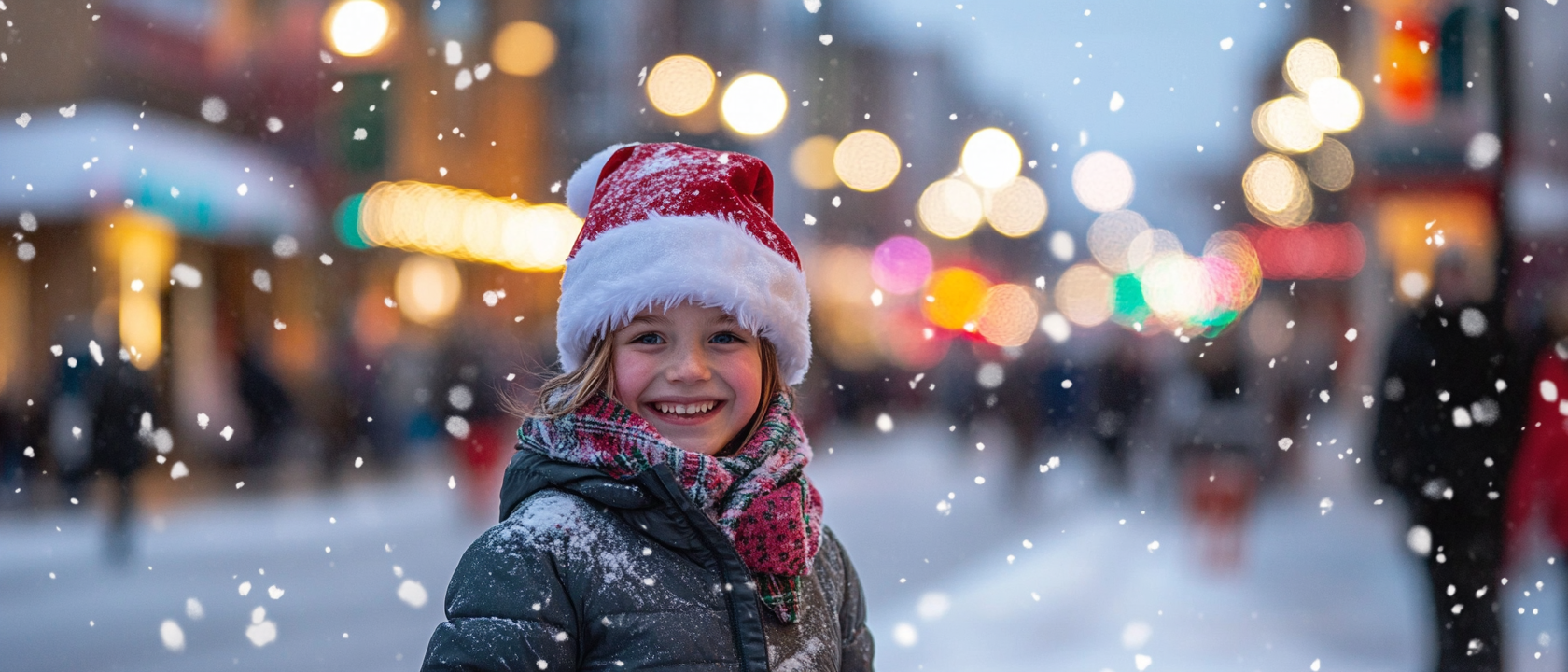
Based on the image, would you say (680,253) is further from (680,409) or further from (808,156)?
(808,156)

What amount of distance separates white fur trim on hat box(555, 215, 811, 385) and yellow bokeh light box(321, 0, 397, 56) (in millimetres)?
5977

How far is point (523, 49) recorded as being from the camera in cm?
1683

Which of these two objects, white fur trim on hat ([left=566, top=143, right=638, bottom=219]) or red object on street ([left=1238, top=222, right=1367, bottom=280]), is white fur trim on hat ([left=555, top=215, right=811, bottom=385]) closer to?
white fur trim on hat ([left=566, top=143, right=638, bottom=219])

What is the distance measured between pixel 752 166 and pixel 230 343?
1119 centimetres

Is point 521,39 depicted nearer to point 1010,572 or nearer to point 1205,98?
point 1010,572

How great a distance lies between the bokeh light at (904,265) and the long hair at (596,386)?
31073mm

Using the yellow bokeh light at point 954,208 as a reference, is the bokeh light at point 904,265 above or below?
above

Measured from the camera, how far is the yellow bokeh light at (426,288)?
17969 mm

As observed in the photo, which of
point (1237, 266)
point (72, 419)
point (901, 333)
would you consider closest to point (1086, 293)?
point (901, 333)

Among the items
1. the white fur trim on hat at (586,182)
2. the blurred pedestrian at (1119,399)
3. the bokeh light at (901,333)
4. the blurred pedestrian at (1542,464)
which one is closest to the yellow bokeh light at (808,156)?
the blurred pedestrian at (1119,399)

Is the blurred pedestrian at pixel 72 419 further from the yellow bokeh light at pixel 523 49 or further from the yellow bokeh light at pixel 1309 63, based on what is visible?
the yellow bokeh light at pixel 1309 63

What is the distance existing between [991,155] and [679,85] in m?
2.63

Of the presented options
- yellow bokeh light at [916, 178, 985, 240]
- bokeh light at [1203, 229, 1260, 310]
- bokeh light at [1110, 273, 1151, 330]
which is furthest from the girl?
bokeh light at [1110, 273, 1151, 330]

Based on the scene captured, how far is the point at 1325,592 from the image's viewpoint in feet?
23.4
